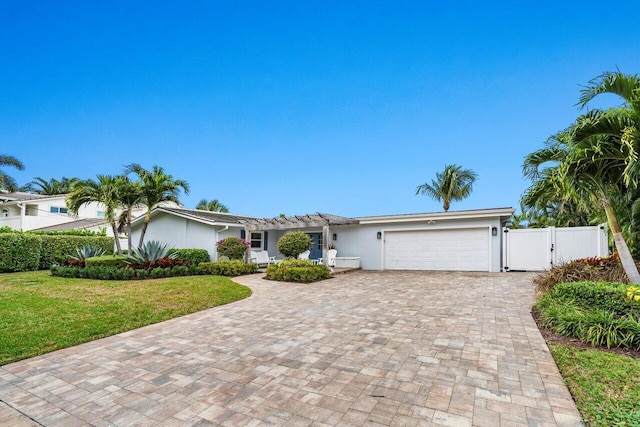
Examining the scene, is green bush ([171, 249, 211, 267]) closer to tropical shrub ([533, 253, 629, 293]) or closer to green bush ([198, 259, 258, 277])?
green bush ([198, 259, 258, 277])

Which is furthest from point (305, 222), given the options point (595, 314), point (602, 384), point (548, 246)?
point (602, 384)

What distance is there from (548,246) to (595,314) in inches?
382

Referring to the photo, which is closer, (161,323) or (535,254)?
(161,323)

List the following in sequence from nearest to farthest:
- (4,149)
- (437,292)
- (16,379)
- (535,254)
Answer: (16,379), (437,292), (535,254), (4,149)

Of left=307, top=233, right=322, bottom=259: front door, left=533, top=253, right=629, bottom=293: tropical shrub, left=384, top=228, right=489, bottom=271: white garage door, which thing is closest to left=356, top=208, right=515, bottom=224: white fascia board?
left=384, top=228, right=489, bottom=271: white garage door

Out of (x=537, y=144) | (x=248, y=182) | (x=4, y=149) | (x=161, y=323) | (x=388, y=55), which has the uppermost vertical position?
(x=388, y=55)

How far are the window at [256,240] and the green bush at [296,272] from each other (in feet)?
20.2

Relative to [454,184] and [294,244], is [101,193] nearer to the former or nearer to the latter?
[294,244]

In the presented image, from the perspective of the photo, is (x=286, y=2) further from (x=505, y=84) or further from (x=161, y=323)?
(x=161, y=323)

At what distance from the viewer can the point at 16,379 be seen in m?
3.76

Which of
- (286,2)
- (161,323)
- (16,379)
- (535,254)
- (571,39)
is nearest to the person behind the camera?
(16,379)

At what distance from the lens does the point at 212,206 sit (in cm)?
3656

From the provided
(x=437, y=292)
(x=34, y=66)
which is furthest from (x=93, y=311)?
(x=34, y=66)

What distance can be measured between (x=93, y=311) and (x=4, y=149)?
28326 millimetres
